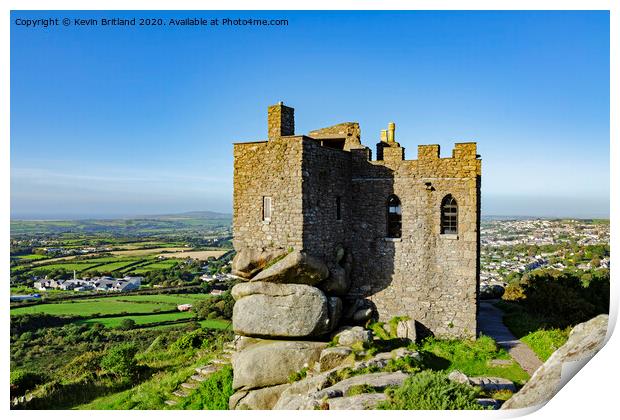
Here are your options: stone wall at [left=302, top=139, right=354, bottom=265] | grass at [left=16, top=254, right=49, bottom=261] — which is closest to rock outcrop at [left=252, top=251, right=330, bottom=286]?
stone wall at [left=302, top=139, right=354, bottom=265]

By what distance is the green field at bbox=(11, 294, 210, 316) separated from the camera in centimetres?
3753

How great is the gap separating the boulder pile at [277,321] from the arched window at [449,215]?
18.4 ft

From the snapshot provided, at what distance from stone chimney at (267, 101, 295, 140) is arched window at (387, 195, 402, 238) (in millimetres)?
5686

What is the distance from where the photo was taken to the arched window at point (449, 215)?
Result: 18250mm

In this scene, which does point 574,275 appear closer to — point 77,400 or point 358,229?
point 358,229

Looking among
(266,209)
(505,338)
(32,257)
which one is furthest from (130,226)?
(505,338)

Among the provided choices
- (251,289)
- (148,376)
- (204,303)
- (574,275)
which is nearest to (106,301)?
(204,303)

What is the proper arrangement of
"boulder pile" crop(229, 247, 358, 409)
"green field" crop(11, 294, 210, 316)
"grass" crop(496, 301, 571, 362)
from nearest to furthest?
"boulder pile" crop(229, 247, 358, 409) → "grass" crop(496, 301, 571, 362) → "green field" crop(11, 294, 210, 316)

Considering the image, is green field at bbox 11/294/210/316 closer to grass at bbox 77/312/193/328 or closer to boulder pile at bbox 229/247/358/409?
grass at bbox 77/312/193/328

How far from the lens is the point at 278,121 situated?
56.4 feet

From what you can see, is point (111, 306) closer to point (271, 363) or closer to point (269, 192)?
point (269, 192)

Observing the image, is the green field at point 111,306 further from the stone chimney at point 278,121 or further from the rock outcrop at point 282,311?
the stone chimney at point 278,121

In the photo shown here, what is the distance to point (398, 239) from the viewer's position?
61.6 feet

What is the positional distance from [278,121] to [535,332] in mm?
15154
